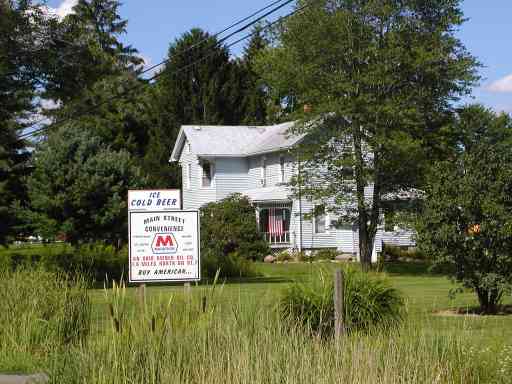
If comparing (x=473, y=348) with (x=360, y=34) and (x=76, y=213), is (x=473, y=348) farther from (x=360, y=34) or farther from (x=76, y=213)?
(x=76, y=213)

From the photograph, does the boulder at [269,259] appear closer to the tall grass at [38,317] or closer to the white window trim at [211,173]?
the white window trim at [211,173]

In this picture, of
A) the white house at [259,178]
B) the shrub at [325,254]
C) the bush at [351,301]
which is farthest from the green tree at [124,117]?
the bush at [351,301]

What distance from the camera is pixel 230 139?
59.8 m

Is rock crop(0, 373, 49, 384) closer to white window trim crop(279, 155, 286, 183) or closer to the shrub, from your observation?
the shrub

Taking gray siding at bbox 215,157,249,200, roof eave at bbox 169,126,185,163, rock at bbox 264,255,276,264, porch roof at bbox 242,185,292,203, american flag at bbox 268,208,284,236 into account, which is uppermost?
roof eave at bbox 169,126,185,163

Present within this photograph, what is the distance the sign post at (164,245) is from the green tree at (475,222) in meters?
5.98

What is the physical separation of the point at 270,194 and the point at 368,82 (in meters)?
16.8

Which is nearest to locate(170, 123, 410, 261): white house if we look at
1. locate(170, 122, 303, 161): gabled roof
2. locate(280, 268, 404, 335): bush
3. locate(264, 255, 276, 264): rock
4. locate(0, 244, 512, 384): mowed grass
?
locate(170, 122, 303, 161): gabled roof

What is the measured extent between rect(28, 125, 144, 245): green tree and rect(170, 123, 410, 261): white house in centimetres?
1033

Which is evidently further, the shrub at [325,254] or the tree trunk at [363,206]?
→ the shrub at [325,254]

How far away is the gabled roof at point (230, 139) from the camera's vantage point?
191ft

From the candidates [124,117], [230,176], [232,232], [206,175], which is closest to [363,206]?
[232,232]

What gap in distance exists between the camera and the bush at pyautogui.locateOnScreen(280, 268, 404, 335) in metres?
12.4

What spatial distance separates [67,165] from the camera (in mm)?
46812
